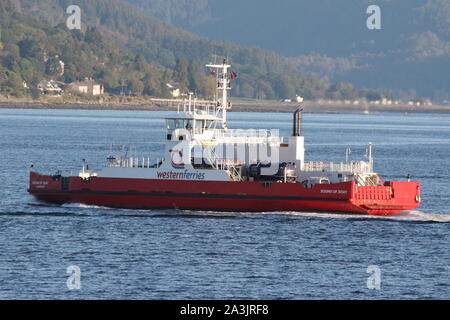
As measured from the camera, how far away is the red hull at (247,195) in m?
53.7

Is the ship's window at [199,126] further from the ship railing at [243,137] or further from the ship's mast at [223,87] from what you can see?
the ship's mast at [223,87]

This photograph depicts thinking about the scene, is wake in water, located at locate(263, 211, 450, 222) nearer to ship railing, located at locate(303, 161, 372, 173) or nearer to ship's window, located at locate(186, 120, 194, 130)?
ship railing, located at locate(303, 161, 372, 173)

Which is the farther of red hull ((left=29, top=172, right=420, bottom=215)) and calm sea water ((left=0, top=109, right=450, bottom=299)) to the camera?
red hull ((left=29, top=172, right=420, bottom=215))

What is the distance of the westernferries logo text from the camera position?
5503cm

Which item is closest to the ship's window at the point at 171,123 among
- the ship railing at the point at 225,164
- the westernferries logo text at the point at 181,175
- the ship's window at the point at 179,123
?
the ship's window at the point at 179,123

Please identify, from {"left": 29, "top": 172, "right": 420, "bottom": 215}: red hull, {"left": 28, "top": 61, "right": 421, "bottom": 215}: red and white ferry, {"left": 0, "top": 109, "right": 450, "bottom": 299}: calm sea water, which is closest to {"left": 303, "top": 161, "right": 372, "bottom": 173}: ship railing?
{"left": 28, "top": 61, "right": 421, "bottom": 215}: red and white ferry

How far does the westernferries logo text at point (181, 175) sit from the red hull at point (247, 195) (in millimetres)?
232

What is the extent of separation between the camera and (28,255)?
4400cm

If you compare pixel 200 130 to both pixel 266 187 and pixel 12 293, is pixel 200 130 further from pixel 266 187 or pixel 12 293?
pixel 12 293

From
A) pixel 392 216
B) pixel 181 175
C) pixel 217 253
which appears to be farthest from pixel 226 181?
pixel 217 253

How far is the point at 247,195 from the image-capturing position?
5441cm

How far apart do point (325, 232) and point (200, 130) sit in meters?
10.2

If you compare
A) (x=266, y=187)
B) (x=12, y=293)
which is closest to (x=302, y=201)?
(x=266, y=187)

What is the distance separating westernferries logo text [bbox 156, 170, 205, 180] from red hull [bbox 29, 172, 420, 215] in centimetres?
23
